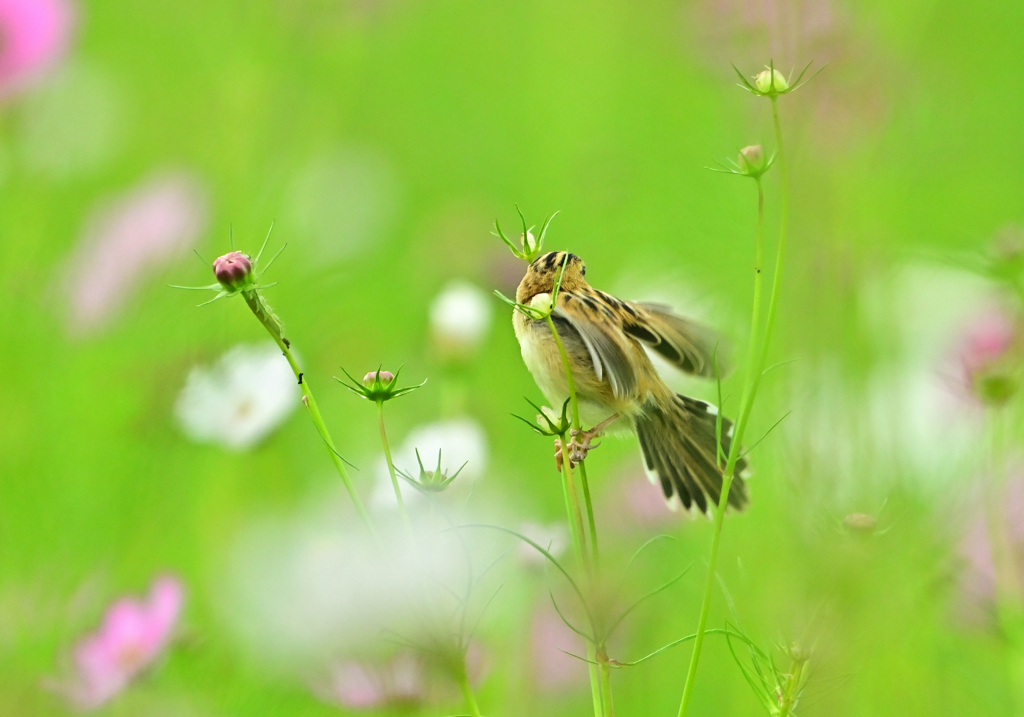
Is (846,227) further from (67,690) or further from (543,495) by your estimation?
(67,690)

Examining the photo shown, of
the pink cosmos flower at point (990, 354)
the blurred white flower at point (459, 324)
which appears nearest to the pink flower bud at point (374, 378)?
the pink cosmos flower at point (990, 354)

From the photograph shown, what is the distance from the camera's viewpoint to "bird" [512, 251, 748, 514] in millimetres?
1012

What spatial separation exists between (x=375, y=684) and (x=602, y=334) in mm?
462

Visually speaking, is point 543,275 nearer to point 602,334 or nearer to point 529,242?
point 602,334

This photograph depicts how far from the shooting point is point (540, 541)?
1218mm

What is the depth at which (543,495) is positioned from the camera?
2268 mm

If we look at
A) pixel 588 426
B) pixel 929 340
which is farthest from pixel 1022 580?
pixel 588 426

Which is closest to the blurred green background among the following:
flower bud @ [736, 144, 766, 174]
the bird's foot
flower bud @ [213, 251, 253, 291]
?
the bird's foot

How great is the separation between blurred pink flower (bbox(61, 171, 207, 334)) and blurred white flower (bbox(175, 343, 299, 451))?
0.35 metres

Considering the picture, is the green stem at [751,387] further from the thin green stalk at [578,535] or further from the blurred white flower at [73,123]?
the blurred white flower at [73,123]

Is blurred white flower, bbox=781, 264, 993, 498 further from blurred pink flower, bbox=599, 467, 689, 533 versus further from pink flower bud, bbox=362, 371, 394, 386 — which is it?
pink flower bud, bbox=362, 371, 394, 386

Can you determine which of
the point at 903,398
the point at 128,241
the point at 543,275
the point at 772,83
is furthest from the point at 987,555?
the point at 128,241

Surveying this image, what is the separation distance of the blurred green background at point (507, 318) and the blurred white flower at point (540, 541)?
0.36 feet

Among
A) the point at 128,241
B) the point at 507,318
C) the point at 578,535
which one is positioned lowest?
the point at 578,535
